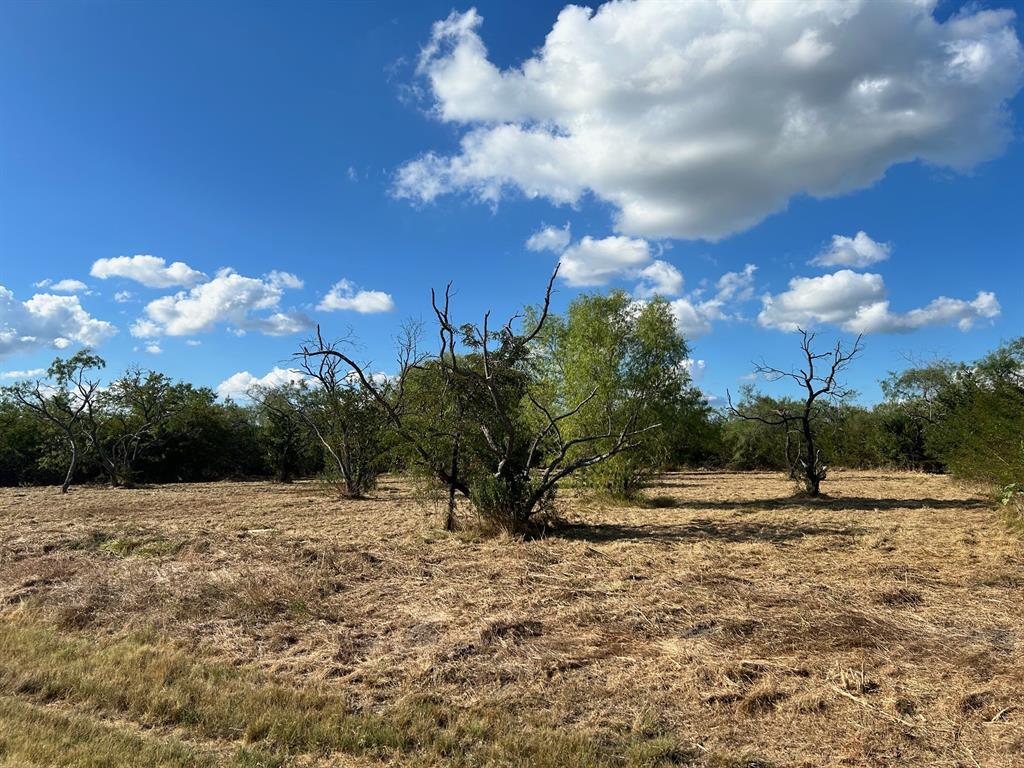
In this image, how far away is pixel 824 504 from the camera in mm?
17891

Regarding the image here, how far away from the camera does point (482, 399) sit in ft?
43.8

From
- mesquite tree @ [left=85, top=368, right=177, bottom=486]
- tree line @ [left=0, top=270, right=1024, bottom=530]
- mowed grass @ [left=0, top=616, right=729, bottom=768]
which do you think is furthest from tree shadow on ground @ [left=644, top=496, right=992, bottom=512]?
mesquite tree @ [left=85, top=368, right=177, bottom=486]

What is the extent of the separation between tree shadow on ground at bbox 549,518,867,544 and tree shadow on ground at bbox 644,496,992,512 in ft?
12.2

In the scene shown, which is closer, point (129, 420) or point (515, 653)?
point (515, 653)

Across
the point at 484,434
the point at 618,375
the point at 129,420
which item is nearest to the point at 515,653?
the point at 484,434

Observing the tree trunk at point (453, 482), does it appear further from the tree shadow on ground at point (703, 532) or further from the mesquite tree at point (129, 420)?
the mesquite tree at point (129, 420)

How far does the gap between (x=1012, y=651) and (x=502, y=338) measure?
31.7 ft

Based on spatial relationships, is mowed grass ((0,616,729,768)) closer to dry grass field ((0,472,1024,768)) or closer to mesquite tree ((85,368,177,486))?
dry grass field ((0,472,1024,768))

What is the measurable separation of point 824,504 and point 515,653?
15.4 metres

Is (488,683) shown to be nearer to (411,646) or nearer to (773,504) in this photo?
(411,646)

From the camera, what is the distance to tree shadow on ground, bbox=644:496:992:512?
1670 centimetres

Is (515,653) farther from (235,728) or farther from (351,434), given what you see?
(351,434)

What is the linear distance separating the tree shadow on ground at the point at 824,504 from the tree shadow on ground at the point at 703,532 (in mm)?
3706

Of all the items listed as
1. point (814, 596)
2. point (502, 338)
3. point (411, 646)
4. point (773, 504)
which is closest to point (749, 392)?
point (773, 504)
